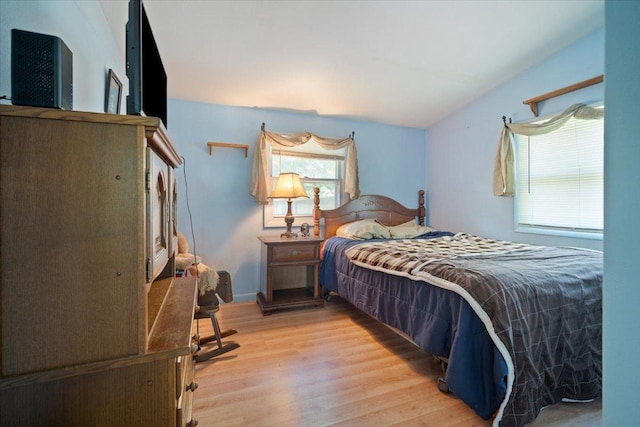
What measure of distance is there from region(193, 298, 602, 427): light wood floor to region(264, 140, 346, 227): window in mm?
1371

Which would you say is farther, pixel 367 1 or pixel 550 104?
pixel 550 104

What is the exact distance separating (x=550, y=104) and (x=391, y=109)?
1.59m

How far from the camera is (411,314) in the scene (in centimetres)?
186

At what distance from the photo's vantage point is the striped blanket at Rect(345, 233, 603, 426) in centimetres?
135

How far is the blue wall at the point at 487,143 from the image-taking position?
2562 mm

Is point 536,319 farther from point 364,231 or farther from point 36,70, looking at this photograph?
point 36,70

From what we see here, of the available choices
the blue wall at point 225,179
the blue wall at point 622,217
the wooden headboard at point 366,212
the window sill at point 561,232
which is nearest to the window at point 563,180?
→ the window sill at point 561,232

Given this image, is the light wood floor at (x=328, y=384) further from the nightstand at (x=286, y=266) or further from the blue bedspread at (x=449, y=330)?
the nightstand at (x=286, y=266)

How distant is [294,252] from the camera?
292 centimetres

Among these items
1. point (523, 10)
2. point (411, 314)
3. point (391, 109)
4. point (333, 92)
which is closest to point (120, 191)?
point (411, 314)

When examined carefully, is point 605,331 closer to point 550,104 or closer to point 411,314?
point 411,314

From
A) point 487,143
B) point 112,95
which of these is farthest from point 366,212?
point 112,95

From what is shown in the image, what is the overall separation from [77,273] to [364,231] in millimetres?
2662

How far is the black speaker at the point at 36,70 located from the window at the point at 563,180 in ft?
11.7
